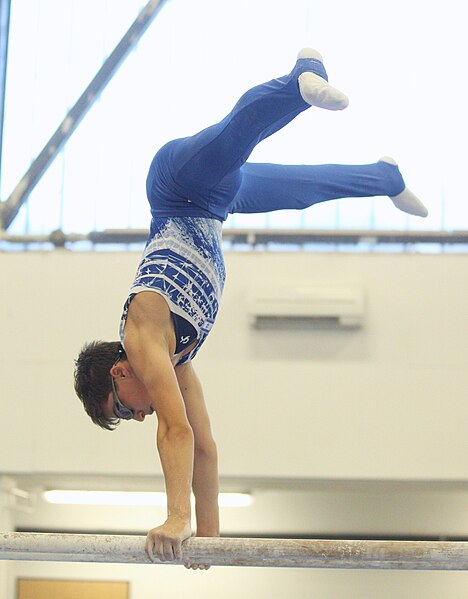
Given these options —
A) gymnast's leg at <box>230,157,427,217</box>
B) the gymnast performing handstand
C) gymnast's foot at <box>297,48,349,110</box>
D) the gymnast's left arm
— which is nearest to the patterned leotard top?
the gymnast performing handstand

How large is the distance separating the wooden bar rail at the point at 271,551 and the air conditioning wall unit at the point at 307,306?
236 centimetres

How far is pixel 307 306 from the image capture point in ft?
16.0

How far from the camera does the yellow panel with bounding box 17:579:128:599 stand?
6285 mm

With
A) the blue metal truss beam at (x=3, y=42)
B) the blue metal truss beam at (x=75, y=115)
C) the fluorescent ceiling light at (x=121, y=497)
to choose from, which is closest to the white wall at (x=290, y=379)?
the blue metal truss beam at (x=75, y=115)

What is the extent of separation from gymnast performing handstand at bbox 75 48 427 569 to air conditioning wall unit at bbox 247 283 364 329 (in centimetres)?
186

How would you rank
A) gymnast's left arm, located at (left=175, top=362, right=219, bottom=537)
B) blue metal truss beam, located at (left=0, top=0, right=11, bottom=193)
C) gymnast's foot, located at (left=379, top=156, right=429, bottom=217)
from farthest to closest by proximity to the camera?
blue metal truss beam, located at (left=0, top=0, right=11, bottom=193) < gymnast's foot, located at (left=379, top=156, right=429, bottom=217) < gymnast's left arm, located at (left=175, top=362, right=219, bottom=537)

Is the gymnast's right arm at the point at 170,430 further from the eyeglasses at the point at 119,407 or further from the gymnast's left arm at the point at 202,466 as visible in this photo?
the gymnast's left arm at the point at 202,466

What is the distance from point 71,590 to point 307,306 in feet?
9.00

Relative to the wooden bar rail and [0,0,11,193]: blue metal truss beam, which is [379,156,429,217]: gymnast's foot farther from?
[0,0,11,193]: blue metal truss beam

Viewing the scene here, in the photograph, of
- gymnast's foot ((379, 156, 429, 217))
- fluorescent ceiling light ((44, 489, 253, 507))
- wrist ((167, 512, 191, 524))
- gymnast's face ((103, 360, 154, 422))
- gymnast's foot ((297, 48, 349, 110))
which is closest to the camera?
wrist ((167, 512, 191, 524))

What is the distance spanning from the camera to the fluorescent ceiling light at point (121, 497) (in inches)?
217

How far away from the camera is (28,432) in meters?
4.88

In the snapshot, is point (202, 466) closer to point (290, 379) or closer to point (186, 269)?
point (186, 269)

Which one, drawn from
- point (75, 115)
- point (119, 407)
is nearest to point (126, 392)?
point (119, 407)
